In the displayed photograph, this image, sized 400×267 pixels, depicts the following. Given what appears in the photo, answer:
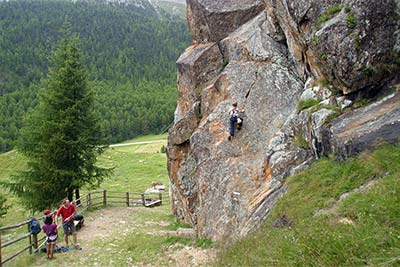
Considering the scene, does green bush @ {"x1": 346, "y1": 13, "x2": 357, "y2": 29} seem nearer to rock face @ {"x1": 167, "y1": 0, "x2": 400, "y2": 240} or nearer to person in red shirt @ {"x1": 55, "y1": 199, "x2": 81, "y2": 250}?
rock face @ {"x1": 167, "y1": 0, "x2": 400, "y2": 240}

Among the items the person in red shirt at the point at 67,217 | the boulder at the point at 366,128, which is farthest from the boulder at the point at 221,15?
the person in red shirt at the point at 67,217

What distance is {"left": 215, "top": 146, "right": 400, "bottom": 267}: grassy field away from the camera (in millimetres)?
5680

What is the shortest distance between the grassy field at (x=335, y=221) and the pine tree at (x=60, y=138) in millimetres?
17178

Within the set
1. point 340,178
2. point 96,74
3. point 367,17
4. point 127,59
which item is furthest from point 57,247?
point 127,59

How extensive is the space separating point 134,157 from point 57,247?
4149 cm

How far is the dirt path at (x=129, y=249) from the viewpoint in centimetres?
1325

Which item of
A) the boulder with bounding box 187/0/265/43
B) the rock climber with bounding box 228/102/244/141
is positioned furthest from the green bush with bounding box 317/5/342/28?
the boulder with bounding box 187/0/265/43

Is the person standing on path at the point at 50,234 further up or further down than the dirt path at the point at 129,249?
further up

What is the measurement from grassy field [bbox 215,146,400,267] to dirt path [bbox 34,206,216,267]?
2.80 meters

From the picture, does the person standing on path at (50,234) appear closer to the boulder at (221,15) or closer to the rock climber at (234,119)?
the rock climber at (234,119)

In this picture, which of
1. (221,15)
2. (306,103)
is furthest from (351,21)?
(221,15)

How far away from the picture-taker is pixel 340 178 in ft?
31.2

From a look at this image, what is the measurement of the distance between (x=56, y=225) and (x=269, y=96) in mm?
10497

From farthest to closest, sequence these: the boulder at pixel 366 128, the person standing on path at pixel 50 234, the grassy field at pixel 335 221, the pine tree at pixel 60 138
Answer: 1. the pine tree at pixel 60 138
2. the person standing on path at pixel 50 234
3. the boulder at pixel 366 128
4. the grassy field at pixel 335 221
